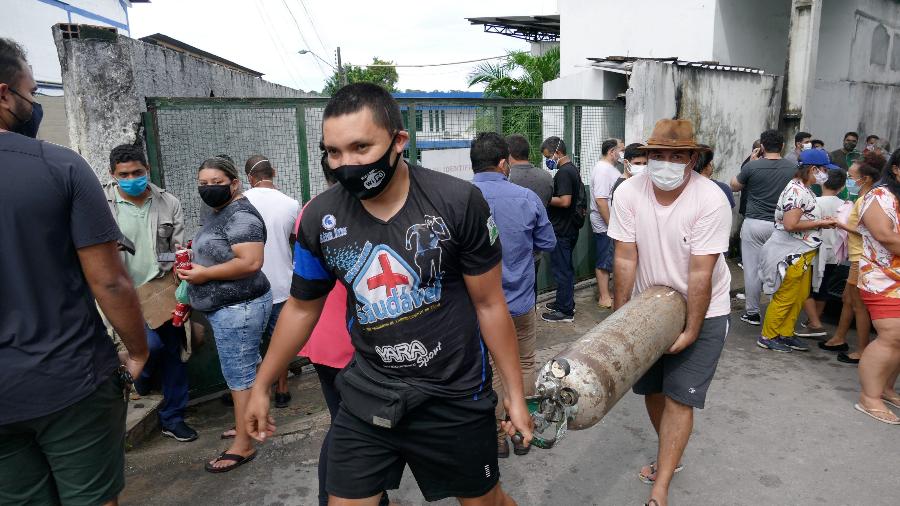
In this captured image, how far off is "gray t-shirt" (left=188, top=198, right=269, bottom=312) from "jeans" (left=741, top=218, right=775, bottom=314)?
4.83 meters

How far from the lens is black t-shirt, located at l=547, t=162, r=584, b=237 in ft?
20.8

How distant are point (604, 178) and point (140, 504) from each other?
17.3ft

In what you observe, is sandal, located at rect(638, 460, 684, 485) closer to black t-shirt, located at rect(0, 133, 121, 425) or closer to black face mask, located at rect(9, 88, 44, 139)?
black t-shirt, located at rect(0, 133, 121, 425)

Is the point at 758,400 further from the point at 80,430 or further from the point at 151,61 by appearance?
the point at 151,61

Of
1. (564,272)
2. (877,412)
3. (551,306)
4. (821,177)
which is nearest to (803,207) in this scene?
(821,177)

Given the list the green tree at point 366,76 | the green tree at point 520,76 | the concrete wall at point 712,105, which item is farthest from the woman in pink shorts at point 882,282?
the green tree at point 366,76

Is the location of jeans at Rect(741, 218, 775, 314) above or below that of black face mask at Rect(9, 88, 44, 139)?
below

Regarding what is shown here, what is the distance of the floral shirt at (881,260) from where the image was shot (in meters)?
3.92

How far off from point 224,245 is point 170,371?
1.13 meters

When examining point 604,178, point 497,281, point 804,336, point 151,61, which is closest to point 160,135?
point 151,61

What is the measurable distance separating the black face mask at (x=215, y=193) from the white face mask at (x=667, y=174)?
2.38m

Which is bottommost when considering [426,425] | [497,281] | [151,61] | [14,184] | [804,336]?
[804,336]

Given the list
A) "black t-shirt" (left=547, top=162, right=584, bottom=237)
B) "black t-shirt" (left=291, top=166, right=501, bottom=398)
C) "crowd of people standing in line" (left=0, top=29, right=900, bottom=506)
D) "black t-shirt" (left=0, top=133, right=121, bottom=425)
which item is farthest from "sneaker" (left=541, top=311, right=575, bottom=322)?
"black t-shirt" (left=0, top=133, right=121, bottom=425)

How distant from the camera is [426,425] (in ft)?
7.02
